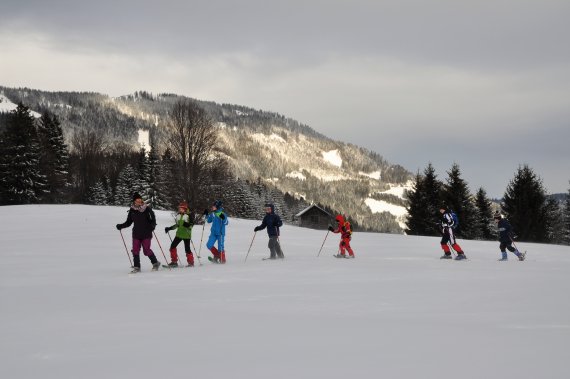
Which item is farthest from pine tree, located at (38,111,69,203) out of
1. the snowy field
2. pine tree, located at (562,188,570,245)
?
pine tree, located at (562,188,570,245)

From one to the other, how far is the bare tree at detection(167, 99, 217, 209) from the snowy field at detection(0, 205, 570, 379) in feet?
55.1

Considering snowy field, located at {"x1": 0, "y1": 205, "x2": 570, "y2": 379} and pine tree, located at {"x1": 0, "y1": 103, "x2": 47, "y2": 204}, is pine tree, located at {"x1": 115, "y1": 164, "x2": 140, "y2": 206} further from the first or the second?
snowy field, located at {"x1": 0, "y1": 205, "x2": 570, "y2": 379}

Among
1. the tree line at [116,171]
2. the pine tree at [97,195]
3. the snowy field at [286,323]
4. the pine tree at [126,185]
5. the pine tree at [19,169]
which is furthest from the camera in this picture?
the pine tree at [97,195]

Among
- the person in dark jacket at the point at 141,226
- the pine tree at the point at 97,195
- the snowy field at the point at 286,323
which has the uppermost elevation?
the pine tree at the point at 97,195

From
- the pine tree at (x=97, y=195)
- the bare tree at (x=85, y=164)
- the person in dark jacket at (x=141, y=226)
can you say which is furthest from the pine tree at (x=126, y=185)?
the person in dark jacket at (x=141, y=226)

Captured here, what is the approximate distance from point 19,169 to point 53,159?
8162 millimetres

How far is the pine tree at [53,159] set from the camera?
4725 cm

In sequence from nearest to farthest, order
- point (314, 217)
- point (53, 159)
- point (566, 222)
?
point (53, 159) → point (566, 222) → point (314, 217)

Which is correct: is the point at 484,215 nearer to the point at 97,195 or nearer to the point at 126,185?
the point at 126,185

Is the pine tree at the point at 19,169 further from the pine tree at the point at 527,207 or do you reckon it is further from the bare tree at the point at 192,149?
the pine tree at the point at 527,207

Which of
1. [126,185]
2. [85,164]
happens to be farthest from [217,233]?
[85,164]

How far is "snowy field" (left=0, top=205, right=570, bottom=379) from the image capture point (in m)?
4.15

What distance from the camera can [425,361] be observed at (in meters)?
4.23

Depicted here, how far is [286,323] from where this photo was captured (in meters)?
5.79
